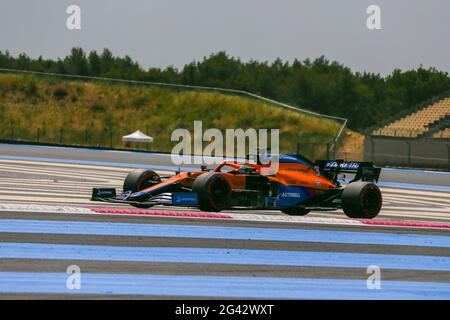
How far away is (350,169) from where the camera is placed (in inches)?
642

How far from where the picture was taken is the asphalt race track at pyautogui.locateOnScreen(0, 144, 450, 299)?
355 inches

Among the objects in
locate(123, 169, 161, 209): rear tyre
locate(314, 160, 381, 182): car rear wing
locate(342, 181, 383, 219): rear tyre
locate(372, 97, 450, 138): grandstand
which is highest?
locate(372, 97, 450, 138): grandstand

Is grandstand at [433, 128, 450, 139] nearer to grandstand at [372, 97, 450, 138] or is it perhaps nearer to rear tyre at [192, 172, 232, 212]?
grandstand at [372, 97, 450, 138]

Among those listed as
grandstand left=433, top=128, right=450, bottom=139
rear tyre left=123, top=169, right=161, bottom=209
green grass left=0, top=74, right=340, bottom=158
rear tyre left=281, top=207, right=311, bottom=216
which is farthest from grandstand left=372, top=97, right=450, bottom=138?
rear tyre left=123, top=169, right=161, bottom=209

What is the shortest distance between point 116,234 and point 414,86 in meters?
89.3

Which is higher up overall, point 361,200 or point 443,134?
point 443,134

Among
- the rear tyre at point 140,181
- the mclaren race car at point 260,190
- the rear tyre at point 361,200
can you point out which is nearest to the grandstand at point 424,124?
the mclaren race car at point 260,190

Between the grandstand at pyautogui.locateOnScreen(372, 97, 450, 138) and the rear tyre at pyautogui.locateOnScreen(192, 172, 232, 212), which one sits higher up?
the grandstand at pyautogui.locateOnScreen(372, 97, 450, 138)

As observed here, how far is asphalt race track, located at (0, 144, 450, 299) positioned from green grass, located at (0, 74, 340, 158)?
4722cm

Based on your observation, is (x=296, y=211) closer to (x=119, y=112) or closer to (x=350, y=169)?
(x=350, y=169)

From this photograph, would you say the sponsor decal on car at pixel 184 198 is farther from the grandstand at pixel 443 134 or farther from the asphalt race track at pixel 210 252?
the grandstand at pixel 443 134

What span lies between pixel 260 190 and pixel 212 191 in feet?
3.30

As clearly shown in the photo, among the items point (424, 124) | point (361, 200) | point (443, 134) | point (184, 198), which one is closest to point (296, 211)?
point (361, 200)

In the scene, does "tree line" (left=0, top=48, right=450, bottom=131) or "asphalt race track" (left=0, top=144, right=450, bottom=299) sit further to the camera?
"tree line" (left=0, top=48, right=450, bottom=131)
